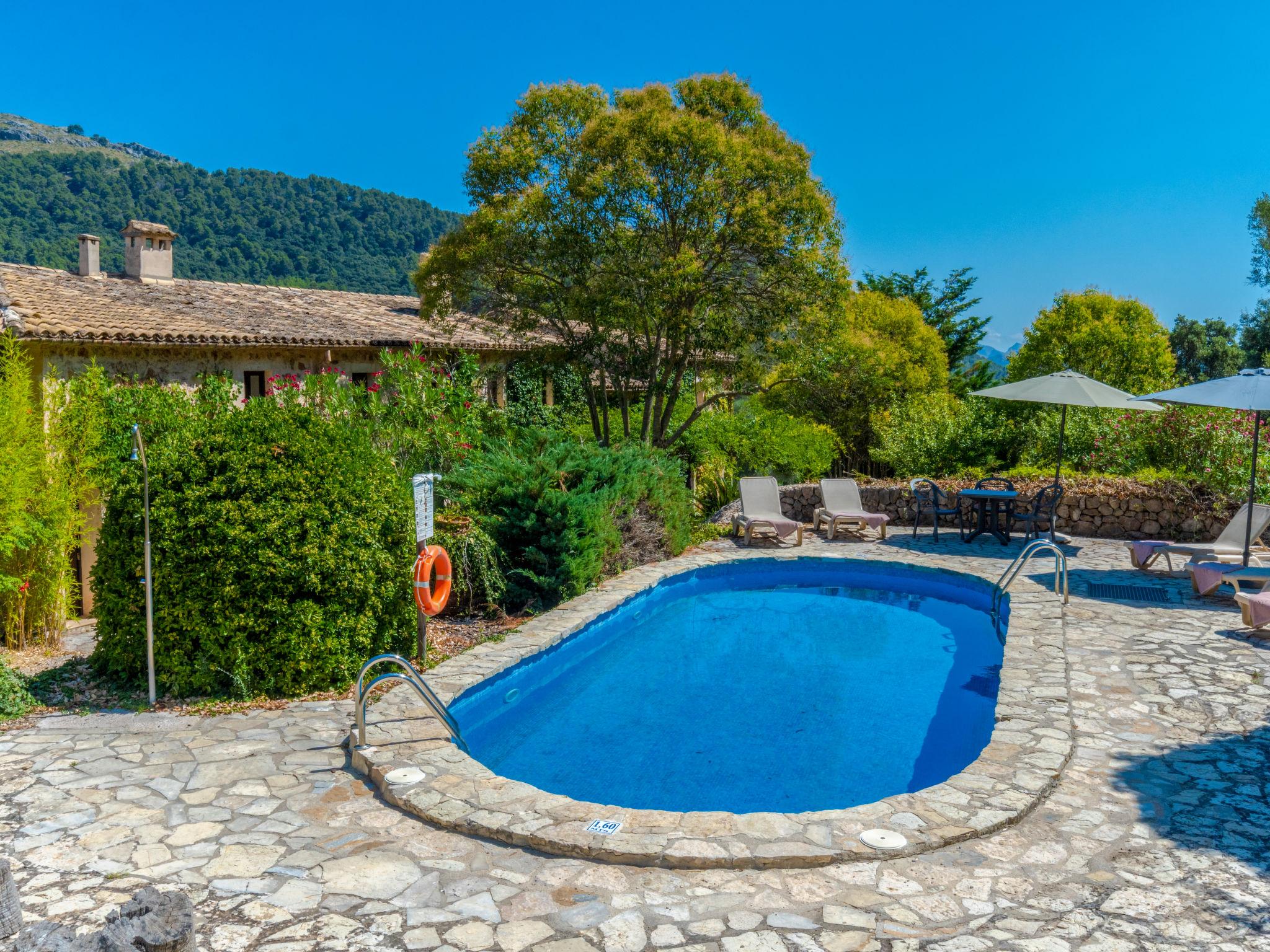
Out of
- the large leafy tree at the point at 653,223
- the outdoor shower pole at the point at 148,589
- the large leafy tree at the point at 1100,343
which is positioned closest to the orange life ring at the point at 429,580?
the outdoor shower pole at the point at 148,589

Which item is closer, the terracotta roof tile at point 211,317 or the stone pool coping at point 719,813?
the stone pool coping at point 719,813

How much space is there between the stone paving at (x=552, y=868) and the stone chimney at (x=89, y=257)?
13.3m

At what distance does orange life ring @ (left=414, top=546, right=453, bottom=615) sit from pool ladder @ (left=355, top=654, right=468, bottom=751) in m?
0.67

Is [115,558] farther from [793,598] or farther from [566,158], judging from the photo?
[566,158]

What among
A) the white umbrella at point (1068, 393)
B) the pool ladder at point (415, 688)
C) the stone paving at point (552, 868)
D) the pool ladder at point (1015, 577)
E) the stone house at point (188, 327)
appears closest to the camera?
the stone paving at point (552, 868)

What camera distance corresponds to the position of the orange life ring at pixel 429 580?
7207 millimetres

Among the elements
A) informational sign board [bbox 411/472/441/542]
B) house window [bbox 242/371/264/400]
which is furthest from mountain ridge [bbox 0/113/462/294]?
informational sign board [bbox 411/472/441/542]

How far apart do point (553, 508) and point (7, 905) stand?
24.8ft

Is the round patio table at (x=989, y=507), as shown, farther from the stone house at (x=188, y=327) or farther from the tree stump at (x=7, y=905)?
the tree stump at (x=7, y=905)

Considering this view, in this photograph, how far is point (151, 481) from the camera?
748 cm

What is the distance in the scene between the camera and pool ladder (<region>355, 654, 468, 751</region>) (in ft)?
19.9

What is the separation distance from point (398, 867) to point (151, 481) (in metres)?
4.39

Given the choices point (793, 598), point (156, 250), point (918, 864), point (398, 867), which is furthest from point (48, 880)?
point (156, 250)

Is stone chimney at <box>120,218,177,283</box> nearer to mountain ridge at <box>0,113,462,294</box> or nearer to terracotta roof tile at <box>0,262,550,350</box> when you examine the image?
terracotta roof tile at <box>0,262,550,350</box>
